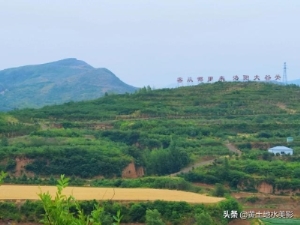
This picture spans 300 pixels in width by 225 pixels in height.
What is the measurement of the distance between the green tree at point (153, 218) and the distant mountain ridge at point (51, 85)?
82.7 metres

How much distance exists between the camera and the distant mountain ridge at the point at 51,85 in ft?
379

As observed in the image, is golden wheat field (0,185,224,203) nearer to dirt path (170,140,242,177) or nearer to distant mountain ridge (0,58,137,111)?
dirt path (170,140,242,177)

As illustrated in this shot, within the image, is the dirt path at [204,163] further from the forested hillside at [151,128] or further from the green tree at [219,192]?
the green tree at [219,192]

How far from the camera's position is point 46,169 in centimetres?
3195

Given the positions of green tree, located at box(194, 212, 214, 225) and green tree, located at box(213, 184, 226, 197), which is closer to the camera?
green tree, located at box(194, 212, 214, 225)

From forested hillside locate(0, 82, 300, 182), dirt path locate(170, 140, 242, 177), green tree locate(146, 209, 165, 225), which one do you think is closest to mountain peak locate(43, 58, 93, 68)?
forested hillside locate(0, 82, 300, 182)

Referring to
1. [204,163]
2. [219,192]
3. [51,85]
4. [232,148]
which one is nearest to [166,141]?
[232,148]

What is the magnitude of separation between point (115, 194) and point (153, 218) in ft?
13.5

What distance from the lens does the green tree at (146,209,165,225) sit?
19.0m

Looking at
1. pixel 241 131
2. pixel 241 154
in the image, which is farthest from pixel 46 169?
pixel 241 131

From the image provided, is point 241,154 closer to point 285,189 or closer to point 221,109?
point 285,189

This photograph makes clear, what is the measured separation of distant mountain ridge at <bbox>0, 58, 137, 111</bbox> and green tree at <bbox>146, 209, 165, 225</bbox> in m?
82.7

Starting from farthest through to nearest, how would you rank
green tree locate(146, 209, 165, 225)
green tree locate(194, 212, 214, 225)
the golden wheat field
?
1. the golden wheat field
2. green tree locate(146, 209, 165, 225)
3. green tree locate(194, 212, 214, 225)

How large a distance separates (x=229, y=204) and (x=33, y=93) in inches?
4260
